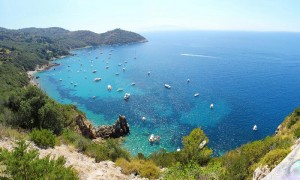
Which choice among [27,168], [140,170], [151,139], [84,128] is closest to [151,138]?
[151,139]

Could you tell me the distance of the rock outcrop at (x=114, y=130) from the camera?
51.3m

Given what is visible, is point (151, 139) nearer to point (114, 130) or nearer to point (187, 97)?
point (114, 130)

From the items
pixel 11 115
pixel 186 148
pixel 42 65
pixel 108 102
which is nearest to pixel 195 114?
pixel 108 102

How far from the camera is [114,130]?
172 ft

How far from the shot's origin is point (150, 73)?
117 metres

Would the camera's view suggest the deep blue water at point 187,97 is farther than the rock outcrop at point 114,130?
Yes

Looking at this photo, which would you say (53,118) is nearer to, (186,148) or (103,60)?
(186,148)

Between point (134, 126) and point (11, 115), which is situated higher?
point (11, 115)

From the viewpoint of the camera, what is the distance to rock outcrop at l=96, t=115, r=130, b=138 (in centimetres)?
5128

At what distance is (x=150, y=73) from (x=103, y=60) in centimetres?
5485

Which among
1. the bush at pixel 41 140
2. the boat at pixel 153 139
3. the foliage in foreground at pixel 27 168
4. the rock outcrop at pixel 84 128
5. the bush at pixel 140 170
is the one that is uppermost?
the foliage in foreground at pixel 27 168

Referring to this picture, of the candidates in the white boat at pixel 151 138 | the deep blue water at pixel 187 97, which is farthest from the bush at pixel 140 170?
the white boat at pixel 151 138

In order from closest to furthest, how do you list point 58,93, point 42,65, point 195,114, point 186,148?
point 186,148 → point 195,114 → point 58,93 → point 42,65

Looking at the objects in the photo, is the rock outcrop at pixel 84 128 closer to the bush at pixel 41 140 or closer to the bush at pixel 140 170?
the bush at pixel 41 140
